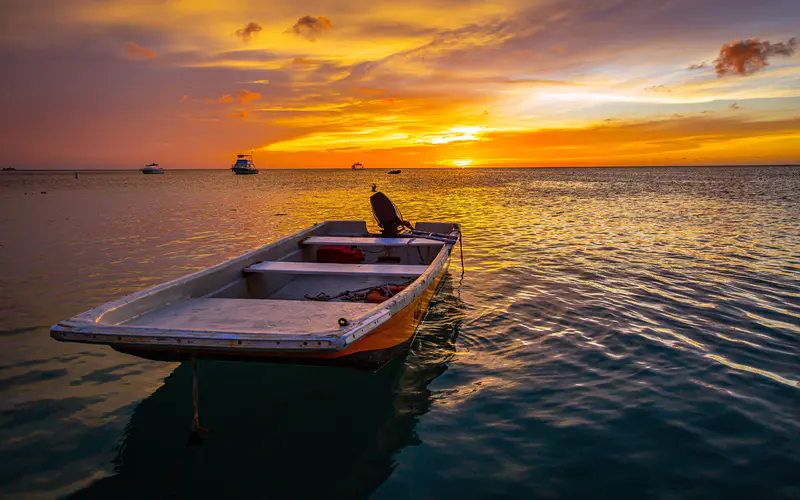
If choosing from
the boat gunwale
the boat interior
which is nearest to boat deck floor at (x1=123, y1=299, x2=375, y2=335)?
the boat interior

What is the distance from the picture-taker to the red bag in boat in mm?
9836

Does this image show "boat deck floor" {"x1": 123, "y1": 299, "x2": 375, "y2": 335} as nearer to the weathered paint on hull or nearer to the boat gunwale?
the weathered paint on hull

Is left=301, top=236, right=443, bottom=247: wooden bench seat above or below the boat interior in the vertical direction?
above

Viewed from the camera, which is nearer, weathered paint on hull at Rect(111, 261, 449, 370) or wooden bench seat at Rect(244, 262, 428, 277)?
weathered paint on hull at Rect(111, 261, 449, 370)

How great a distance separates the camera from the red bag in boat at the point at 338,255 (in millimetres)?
9836

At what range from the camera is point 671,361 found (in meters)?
6.62

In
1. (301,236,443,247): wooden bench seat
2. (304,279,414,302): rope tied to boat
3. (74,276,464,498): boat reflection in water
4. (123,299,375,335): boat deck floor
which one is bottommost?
(74,276,464,498): boat reflection in water

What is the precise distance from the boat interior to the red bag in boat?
0.08 feet

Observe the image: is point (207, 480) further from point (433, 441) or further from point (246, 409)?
point (433, 441)

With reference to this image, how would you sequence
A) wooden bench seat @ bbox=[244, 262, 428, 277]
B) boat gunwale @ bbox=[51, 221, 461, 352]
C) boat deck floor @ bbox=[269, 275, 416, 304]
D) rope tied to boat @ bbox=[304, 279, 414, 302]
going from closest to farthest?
boat gunwale @ bbox=[51, 221, 461, 352]
rope tied to boat @ bbox=[304, 279, 414, 302]
wooden bench seat @ bbox=[244, 262, 428, 277]
boat deck floor @ bbox=[269, 275, 416, 304]

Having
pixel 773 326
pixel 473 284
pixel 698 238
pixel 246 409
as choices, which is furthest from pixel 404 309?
pixel 698 238

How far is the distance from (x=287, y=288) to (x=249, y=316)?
2.95m

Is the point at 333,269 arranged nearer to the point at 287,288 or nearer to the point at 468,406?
the point at 287,288

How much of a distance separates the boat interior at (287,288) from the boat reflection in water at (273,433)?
1155 millimetres
